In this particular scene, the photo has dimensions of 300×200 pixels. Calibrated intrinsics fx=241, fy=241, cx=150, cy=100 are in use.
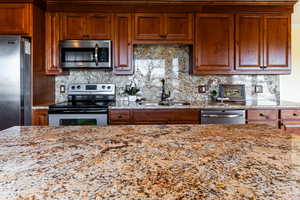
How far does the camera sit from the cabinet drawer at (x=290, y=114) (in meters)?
2.99

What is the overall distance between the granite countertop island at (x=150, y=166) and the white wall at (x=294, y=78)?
3.26 metres

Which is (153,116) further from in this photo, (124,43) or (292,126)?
(292,126)

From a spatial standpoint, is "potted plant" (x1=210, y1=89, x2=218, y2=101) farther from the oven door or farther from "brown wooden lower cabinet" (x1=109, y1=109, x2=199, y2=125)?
the oven door

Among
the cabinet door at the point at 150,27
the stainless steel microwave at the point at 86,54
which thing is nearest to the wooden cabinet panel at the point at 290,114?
the cabinet door at the point at 150,27

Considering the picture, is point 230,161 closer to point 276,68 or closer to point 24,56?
point 24,56

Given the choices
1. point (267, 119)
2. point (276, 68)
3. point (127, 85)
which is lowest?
point (267, 119)

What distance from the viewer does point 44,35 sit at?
321 cm

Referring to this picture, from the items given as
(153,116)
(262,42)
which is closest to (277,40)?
(262,42)

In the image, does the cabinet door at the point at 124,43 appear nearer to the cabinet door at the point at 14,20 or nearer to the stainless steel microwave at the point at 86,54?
the stainless steel microwave at the point at 86,54

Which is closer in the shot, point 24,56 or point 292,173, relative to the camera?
point 292,173

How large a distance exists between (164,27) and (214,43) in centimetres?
72

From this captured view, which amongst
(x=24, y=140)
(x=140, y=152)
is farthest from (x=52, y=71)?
(x=140, y=152)

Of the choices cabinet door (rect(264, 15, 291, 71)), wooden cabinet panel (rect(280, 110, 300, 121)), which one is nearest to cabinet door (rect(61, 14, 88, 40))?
cabinet door (rect(264, 15, 291, 71))

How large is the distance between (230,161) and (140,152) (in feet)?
1.04
